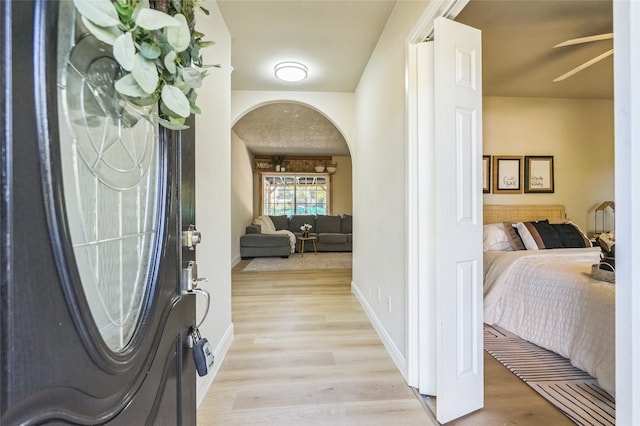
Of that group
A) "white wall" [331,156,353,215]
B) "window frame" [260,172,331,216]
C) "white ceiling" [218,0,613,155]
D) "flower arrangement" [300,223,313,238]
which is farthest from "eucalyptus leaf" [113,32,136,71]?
"white wall" [331,156,353,215]

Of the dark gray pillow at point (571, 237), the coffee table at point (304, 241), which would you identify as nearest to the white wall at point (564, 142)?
the dark gray pillow at point (571, 237)

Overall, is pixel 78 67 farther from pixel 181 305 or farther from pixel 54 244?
pixel 181 305

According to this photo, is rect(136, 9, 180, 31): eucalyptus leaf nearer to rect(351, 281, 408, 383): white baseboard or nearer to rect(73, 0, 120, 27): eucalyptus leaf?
rect(73, 0, 120, 27): eucalyptus leaf

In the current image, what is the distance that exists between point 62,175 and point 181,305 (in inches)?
20.7

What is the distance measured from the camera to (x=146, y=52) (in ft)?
1.67

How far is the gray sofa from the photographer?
6332 mm

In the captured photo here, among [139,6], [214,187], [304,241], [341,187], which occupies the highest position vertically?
[341,187]

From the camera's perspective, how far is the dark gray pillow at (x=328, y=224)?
25.6ft

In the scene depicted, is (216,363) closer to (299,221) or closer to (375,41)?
(375,41)

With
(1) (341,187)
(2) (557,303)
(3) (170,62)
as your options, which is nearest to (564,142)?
(2) (557,303)

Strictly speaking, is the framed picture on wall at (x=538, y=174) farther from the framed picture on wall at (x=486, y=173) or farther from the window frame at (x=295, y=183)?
the window frame at (x=295, y=183)

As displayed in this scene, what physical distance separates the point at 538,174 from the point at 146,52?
4.81m

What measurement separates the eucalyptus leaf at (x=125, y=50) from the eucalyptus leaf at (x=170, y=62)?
7cm
